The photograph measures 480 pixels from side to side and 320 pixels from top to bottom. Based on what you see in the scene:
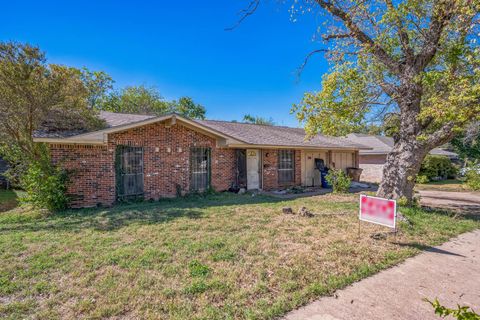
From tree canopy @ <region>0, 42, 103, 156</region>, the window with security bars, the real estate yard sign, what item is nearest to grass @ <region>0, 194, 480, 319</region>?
the real estate yard sign

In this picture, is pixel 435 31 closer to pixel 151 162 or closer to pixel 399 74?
pixel 399 74

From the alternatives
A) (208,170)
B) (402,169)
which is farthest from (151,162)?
(402,169)

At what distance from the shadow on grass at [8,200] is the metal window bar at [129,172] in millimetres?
3981

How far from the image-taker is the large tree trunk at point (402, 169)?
8156 millimetres

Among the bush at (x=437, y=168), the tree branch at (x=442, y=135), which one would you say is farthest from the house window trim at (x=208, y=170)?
the bush at (x=437, y=168)

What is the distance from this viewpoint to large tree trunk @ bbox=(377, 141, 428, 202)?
8.16 m

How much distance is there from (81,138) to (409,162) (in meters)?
10.3

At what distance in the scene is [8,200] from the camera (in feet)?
35.4

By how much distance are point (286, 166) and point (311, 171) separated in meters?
1.99

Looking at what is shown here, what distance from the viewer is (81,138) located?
8.20 meters

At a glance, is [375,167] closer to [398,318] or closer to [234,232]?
[234,232]

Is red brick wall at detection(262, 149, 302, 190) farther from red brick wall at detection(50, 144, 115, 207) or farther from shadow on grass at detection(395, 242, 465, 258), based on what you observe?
shadow on grass at detection(395, 242, 465, 258)

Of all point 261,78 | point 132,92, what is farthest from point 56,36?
point 132,92

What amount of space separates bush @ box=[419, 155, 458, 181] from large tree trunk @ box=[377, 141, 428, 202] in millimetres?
13488
